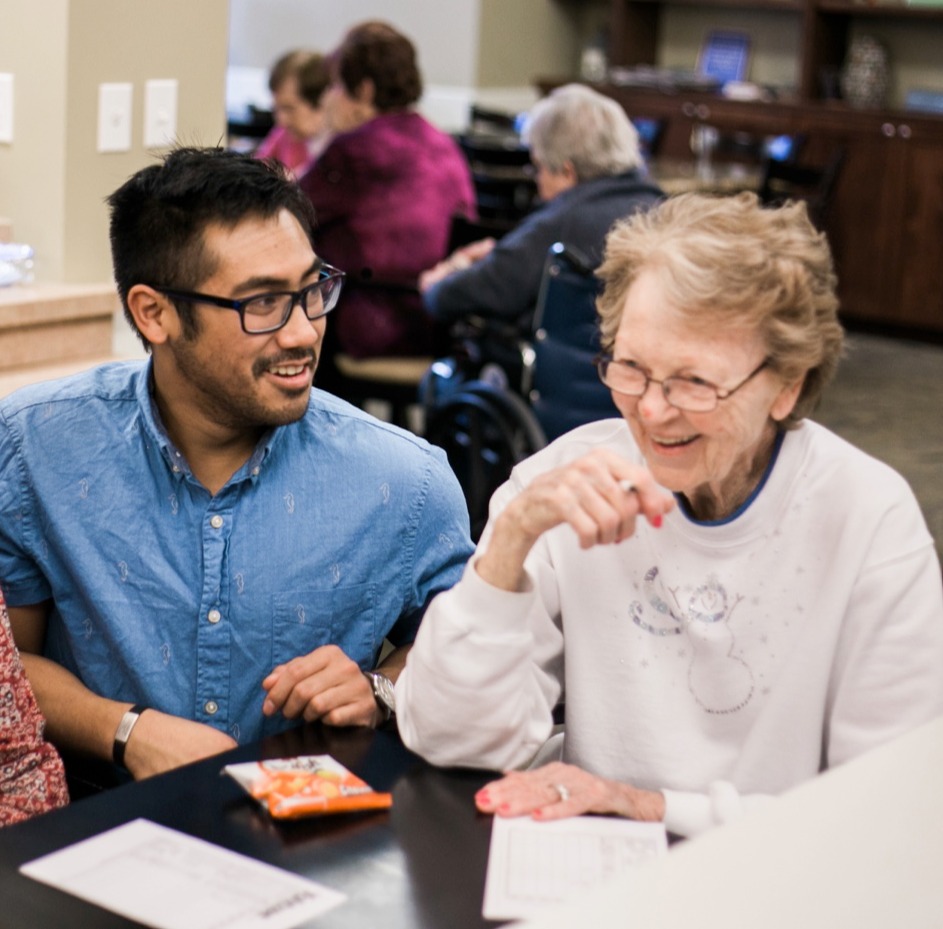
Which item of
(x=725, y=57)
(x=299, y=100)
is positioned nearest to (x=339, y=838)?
(x=299, y=100)

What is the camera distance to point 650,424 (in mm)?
1502

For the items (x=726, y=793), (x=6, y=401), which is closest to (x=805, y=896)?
(x=726, y=793)

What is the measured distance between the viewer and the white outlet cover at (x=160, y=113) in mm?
2996

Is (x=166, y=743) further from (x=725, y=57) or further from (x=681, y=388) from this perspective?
(x=725, y=57)

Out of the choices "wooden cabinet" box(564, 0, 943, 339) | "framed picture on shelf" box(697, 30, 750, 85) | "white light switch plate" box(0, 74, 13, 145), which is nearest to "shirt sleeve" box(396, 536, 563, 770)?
"white light switch plate" box(0, 74, 13, 145)

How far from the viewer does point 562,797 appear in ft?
4.53

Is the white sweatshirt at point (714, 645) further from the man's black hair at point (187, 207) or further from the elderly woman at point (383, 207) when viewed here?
the elderly woman at point (383, 207)

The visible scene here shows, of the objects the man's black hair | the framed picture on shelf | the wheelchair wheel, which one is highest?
the framed picture on shelf

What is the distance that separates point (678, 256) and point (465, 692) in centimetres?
47

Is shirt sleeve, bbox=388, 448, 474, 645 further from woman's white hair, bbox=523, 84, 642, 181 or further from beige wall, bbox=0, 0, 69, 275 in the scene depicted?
woman's white hair, bbox=523, 84, 642, 181

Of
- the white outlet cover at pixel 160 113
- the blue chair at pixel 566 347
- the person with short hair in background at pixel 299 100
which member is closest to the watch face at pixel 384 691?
the white outlet cover at pixel 160 113

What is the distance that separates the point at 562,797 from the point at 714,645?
25cm

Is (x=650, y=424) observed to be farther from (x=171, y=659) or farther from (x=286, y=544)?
(x=171, y=659)

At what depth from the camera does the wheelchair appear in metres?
3.66
